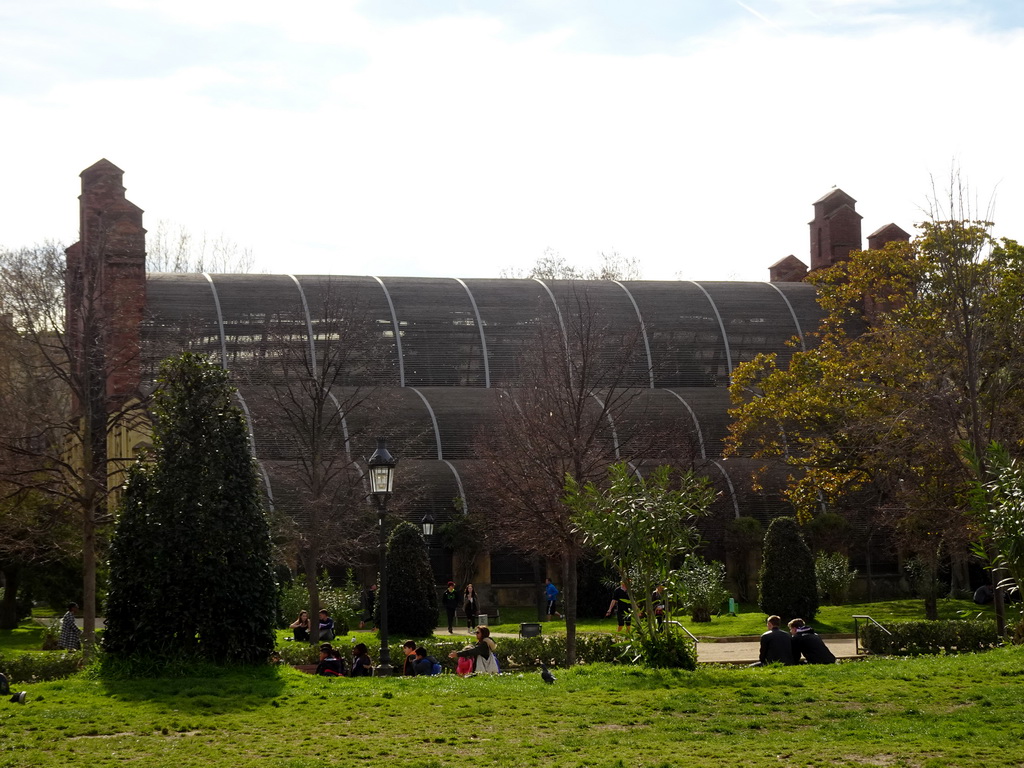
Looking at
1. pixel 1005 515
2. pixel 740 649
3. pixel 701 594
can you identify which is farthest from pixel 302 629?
pixel 1005 515

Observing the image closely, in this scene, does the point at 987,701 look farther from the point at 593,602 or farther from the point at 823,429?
the point at 593,602

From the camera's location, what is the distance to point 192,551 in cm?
1511

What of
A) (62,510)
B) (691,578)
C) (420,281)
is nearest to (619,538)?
(62,510)

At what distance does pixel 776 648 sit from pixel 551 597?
17802 millimetres

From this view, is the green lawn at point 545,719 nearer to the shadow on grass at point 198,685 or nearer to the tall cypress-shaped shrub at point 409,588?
the shadow on grass at point 198,685

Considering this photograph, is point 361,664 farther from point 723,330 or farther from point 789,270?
point 789,270

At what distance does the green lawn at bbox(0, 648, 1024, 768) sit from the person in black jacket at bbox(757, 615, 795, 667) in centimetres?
113

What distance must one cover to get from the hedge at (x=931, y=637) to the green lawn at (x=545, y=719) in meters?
5.92

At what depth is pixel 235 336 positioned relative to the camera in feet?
146

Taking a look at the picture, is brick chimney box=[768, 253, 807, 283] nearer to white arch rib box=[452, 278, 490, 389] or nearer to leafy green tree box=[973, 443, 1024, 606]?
white arch rib box=[452, 278, 490, 389]

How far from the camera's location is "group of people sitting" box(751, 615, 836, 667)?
54.2 feet

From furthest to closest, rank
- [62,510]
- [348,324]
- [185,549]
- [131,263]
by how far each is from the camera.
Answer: [131,263] → [348,324] → [62,510] → [185,549]

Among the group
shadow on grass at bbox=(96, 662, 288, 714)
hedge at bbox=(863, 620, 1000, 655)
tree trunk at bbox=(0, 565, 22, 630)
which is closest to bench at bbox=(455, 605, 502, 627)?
tree trunk at bbox=(0, 565, 22, 630)

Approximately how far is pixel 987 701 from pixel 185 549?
29.8 feet
